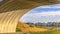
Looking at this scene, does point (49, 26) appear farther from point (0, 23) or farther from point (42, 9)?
point (0, 23)

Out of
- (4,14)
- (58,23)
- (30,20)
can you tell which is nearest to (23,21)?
(30,20)

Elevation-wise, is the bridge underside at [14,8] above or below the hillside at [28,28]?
above

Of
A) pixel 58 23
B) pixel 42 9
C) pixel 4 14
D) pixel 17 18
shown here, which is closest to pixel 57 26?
pixel 58 23

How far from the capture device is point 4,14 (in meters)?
0.84

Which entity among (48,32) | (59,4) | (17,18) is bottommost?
(48,32)

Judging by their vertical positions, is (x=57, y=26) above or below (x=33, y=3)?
below

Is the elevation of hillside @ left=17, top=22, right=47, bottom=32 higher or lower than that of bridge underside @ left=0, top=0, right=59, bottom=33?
lower

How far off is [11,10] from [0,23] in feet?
0.43

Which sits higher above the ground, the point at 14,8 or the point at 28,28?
the point at 14,8

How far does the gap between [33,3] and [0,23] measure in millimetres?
294

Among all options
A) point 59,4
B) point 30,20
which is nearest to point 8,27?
point 30,20

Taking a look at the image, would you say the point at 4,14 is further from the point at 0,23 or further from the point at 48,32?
the point at 48,32

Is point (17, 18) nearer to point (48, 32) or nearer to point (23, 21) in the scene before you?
point (23, 21)

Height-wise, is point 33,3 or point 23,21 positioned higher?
point 33,3
